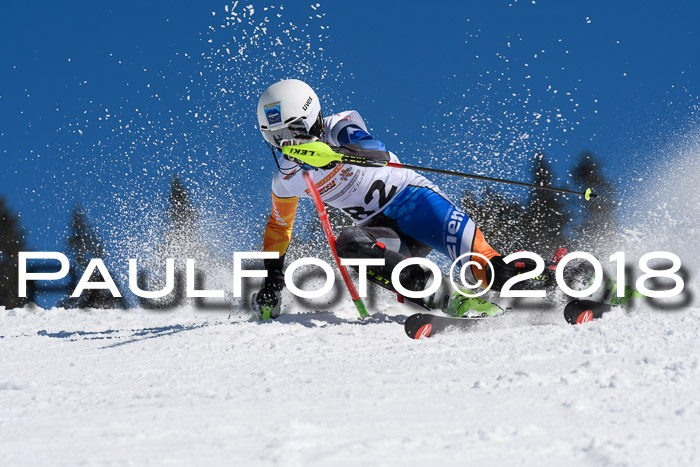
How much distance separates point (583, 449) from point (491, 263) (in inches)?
103

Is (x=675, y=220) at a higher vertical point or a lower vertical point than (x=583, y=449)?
higher

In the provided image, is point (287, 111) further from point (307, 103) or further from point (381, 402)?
point (381, 402)

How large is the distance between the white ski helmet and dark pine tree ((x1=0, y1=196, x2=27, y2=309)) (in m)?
19.4

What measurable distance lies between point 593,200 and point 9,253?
19.2m

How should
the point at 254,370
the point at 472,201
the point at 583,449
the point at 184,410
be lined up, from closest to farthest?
the point at 583,449, the point at 184,410, the point at 254,370, the point at 472,201

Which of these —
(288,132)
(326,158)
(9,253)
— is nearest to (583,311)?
(326,158)

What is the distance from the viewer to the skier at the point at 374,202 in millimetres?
3961

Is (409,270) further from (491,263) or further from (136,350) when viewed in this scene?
(136,350)

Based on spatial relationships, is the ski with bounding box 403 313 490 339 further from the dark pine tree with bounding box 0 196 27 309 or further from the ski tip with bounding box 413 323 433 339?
the dark pine tree with bounding box 0 196 27 309

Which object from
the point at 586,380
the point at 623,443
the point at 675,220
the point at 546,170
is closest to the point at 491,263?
the point at 586,380

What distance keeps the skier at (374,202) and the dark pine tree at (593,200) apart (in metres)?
13.9

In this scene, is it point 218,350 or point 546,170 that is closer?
point 218,350

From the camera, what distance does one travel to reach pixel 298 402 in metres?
1.89

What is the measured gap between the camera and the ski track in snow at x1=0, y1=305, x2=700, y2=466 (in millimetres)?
1390
